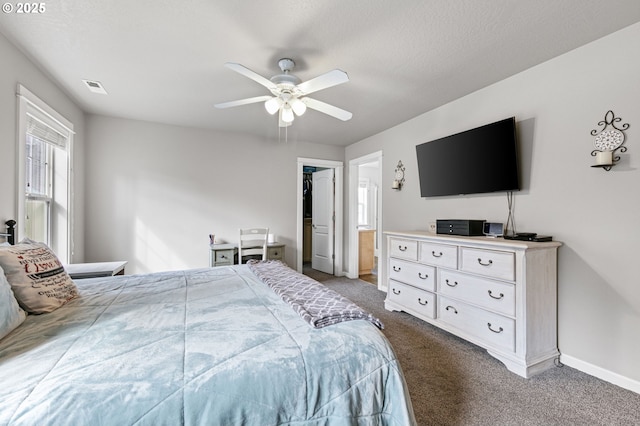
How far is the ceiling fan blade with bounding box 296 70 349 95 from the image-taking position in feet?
5.85

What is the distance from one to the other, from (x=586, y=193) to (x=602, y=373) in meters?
1.30

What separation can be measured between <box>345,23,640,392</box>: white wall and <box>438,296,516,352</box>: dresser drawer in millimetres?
499

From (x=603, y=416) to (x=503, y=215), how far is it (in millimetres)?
1537

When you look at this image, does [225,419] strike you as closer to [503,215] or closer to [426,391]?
[426,391]

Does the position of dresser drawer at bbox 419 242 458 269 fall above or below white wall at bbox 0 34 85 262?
below

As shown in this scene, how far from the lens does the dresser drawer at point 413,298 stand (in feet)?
8.96

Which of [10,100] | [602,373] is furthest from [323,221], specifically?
[10,100]

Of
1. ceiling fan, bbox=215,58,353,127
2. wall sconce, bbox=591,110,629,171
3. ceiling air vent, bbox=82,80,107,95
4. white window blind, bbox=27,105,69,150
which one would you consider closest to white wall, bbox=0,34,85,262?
white window blind, bbox=27,105,69,150

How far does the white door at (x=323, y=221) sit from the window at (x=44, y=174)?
3658mm

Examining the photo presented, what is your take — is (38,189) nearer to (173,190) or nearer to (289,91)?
(173,190)

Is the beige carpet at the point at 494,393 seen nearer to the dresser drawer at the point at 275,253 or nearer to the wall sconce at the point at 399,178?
the wall sconce at the point at 399,178

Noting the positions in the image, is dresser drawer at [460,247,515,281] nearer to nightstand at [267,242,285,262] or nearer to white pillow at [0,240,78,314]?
nightstand at [267,242,285,262]

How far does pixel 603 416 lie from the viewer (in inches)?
63.2

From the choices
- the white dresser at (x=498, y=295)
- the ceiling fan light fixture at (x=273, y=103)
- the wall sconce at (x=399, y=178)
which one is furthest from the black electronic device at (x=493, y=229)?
the ceiling fan light fixture at (x=273, y=103)
